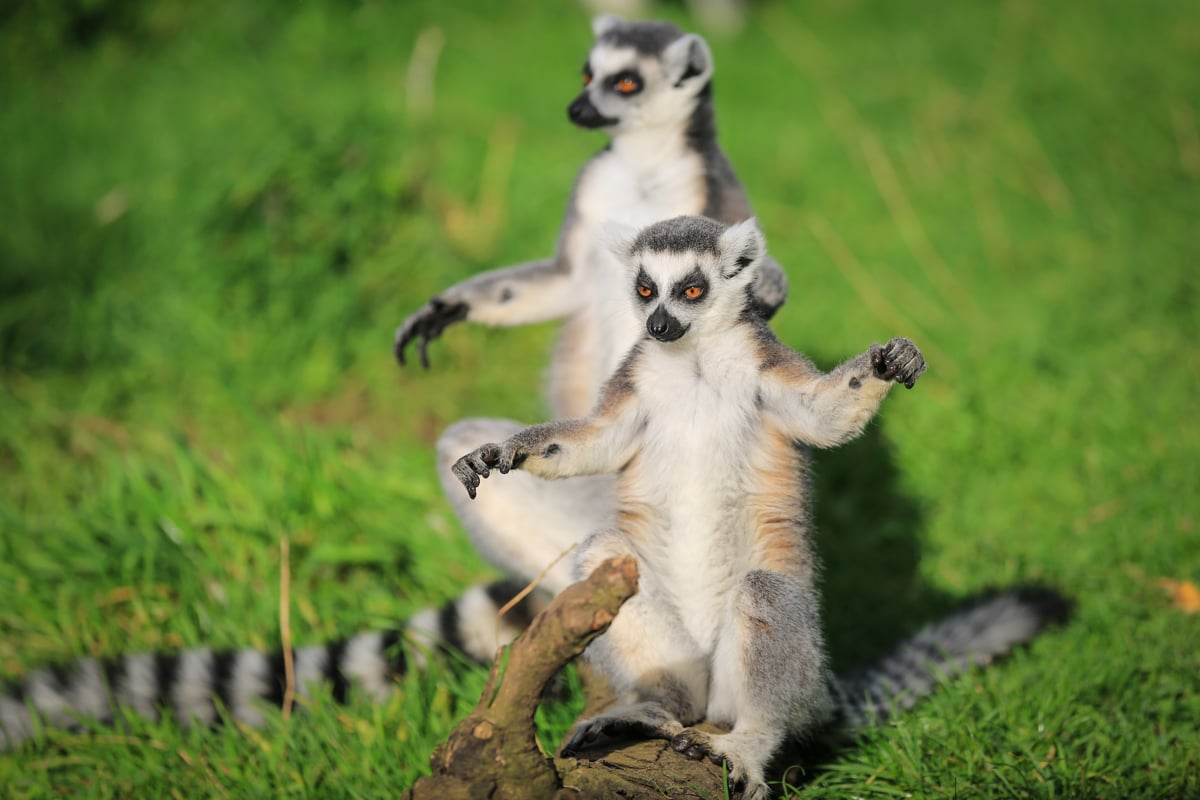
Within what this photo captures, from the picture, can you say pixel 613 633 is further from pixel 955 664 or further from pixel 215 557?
pixel 215 557

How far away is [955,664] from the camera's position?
10.9ft

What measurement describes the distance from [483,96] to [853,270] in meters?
3.58

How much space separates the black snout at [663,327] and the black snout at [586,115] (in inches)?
42.3

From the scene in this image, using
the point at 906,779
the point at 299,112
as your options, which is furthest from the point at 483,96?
the point at 906,779

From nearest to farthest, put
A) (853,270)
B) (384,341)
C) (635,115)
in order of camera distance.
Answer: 1. (635,115)
2. (384,341)
3. (853,270)

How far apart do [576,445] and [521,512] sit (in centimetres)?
98

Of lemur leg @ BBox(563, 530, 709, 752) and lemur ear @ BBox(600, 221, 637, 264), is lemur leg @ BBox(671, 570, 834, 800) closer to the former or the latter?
lemur leg @ BBox(563, 530, 709, 752)

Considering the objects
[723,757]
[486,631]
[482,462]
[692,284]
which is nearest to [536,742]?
[723,757]

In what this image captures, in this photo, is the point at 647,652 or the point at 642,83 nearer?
the point at 647,652

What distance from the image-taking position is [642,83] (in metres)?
3.54

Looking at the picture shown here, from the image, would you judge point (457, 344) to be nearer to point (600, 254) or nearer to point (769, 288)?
point (600, 254)

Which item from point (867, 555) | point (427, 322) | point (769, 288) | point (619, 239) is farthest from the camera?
point (867, 555)

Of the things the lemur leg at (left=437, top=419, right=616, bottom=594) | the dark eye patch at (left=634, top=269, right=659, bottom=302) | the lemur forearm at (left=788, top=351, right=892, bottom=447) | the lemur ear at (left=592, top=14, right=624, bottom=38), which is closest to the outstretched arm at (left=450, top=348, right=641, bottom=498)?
the dark eye patch at (left=634, top=269, right=659, bottom=302)

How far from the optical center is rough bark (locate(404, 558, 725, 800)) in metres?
2.21
